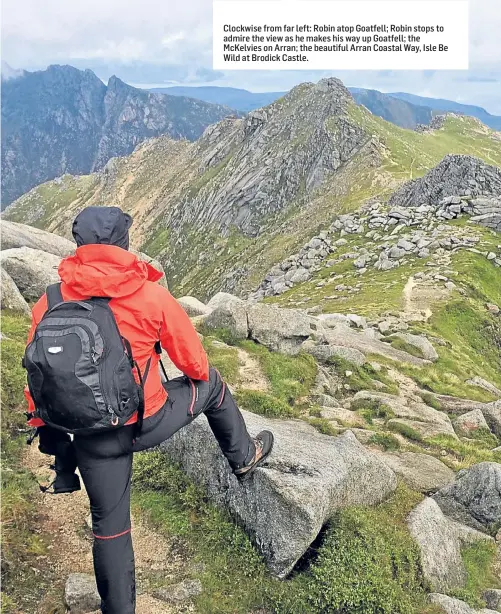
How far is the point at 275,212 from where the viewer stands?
149500mm

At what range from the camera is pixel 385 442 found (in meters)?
15.7

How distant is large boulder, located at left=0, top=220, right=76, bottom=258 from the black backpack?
23361 mm

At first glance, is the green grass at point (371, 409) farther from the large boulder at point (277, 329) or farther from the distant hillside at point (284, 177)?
the distant hillside at point (284, 177)

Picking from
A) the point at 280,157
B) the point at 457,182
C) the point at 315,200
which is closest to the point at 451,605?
the point at 457,182

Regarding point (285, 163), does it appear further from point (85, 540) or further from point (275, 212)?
point (85, 540)

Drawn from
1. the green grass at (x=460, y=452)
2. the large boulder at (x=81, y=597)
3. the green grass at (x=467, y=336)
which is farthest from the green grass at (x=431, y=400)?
the large boulder at (x=81, y=597)

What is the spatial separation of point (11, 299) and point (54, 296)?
14.5m

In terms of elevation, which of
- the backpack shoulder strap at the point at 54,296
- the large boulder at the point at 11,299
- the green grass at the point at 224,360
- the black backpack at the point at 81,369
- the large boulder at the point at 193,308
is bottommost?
the green grass at the point at 224,360

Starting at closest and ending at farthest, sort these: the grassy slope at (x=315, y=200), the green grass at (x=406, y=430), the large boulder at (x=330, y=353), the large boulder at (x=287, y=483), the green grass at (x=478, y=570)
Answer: the large boulder at (x=287, y=483), the green grass at (x=478, y=570), the green grass at (x=406, y=430), the large boulder at (x=330, y=353), the grassy slope at (x=315, y=200)

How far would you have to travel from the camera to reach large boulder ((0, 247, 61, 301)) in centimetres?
2222

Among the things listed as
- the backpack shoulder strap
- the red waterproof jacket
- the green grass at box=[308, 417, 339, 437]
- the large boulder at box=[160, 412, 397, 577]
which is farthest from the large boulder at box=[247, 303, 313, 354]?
the backpack shoulder strap

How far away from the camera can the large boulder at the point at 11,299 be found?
62.6ft

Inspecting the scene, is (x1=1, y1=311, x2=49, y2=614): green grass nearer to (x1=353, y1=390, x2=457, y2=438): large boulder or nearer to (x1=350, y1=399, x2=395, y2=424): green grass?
(x1=350, y1=399, x2=395, y2=424): green grass

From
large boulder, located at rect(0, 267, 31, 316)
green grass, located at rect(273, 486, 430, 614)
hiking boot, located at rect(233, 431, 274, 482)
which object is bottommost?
green grass, located at rect(273, 486, 430, 614)
